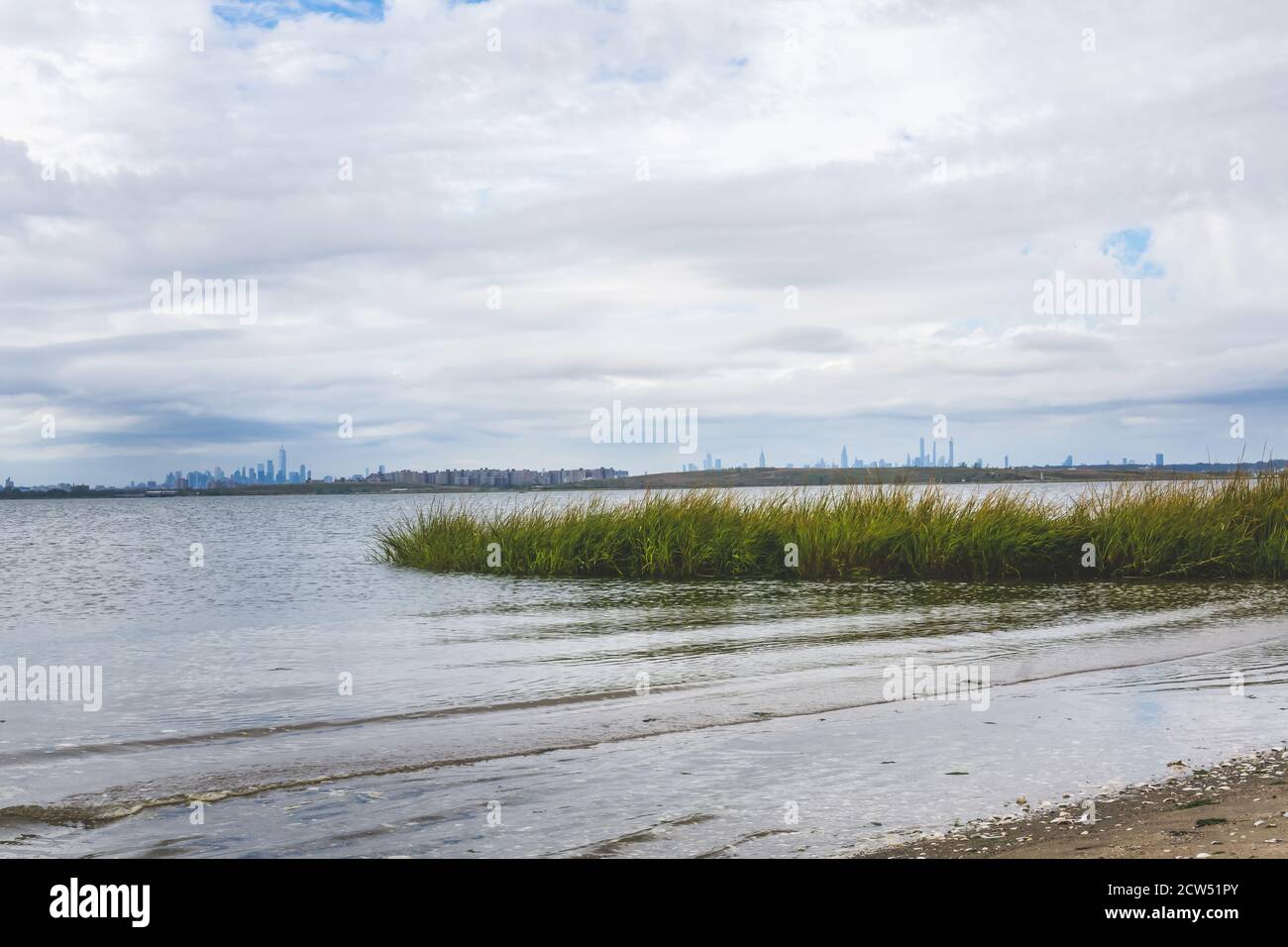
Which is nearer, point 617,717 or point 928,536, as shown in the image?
point 617,717

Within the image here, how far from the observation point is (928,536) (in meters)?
22.3
